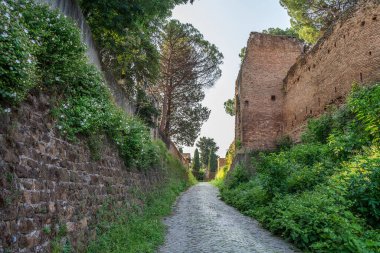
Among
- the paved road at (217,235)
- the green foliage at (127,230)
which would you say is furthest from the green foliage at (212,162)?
the green foliage at (127,230)

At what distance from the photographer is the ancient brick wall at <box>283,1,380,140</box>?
10.8 m

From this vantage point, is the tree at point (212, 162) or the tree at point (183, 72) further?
the tree at point (212, 162)

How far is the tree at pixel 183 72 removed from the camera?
2439 centimetres

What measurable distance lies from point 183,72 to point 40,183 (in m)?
22.0

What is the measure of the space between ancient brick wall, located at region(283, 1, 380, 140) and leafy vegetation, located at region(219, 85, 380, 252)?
107 cm

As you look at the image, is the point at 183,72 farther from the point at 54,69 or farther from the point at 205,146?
the point at 205,146

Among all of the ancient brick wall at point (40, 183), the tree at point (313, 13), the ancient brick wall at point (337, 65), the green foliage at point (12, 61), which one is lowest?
the ancient brick wall at point (40, 183)

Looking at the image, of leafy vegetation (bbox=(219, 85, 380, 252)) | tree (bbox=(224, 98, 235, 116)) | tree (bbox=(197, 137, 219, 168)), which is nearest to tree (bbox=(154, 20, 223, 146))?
tree (bbox=(224, 98, 235, 116))

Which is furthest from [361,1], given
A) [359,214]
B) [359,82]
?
[359,214]

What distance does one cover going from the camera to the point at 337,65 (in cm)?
1245

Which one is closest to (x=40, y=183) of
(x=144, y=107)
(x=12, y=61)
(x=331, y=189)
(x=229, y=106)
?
(x=12, y=61)

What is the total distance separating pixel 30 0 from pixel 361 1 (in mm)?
11308

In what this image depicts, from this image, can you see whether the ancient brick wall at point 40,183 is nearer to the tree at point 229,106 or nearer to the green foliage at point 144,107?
the green foliage at point 144,107

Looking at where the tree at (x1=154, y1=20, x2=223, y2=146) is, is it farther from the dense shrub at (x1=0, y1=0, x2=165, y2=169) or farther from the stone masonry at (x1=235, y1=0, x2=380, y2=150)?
the dense shrub at (x1=0, y1=0, x2=165, y2=169)
